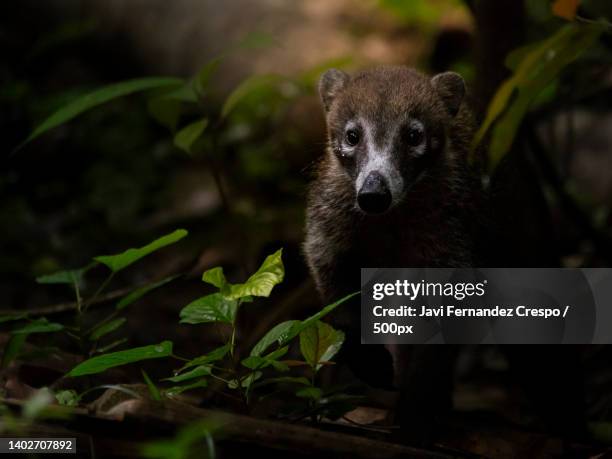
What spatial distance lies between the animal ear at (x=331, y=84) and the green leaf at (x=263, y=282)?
1.75 m

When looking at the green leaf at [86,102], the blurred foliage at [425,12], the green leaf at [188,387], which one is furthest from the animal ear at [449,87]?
the blurred foliage at [425,12]

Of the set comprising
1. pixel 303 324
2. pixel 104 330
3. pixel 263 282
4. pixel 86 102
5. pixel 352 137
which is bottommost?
pixel 104 330

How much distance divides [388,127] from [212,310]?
1487mm

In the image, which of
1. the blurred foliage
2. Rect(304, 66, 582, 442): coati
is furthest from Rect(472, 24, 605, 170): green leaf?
the blurred foliage

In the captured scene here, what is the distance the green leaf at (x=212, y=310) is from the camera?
2.80m

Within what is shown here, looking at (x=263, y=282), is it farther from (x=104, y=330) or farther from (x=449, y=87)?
(x=449, y=87)

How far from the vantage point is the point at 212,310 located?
2.82 m

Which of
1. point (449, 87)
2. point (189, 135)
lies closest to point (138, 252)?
point (189, 135)

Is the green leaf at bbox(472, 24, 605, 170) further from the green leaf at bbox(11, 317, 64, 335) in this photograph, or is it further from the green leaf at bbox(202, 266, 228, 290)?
the green leaf at bbox(11, 317, 64, 335)

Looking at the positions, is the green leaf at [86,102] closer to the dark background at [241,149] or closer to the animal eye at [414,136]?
the dark background at [241,149]

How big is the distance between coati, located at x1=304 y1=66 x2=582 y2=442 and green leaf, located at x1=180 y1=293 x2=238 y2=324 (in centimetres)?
105

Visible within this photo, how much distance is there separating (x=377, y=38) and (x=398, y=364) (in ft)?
14.6

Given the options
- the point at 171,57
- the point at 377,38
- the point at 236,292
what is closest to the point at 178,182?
the point at 171,57

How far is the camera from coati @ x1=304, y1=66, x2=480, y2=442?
3.89m
